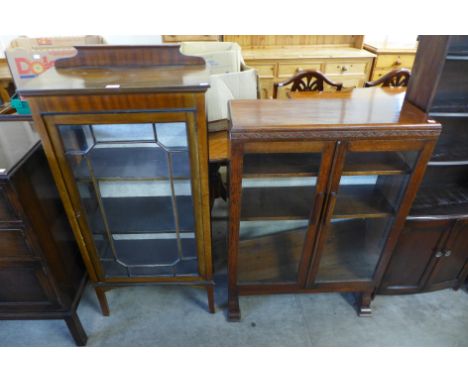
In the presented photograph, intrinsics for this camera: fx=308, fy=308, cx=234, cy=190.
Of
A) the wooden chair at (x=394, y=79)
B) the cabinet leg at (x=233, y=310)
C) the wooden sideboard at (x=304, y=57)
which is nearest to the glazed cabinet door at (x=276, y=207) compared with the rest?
the cabinet leg at (x=233, y=310)

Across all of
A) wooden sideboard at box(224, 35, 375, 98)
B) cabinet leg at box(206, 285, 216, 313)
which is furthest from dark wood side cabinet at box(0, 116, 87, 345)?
wooden sideboard at box(224, 35, 375, 98)

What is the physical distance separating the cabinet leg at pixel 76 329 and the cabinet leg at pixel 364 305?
129 cm

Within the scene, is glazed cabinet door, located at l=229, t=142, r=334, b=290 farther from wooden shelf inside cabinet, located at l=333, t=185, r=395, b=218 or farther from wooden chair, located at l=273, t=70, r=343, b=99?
wooden chair, located at l=273, t=70, r=343, b=99

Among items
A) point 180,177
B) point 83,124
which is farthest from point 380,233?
point 83,124

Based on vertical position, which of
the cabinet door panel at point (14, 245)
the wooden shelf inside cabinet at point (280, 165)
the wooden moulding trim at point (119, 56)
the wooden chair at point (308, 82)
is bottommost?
the cabinet door panel at point (14, 245)

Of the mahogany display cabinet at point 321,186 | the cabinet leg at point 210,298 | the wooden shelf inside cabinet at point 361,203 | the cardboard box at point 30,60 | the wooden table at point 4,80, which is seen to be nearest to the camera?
the mahogany display cabinet at point 321,186

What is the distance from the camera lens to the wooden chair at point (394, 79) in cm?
187

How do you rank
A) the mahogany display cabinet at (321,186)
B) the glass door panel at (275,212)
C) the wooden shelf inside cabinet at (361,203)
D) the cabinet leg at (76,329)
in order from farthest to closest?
the cabinet leg at (76,329)
the wooden shelf inside cabinet at (361,203)
the glass door panel at (275,212)
the mahogany display cabinet at (321,186)

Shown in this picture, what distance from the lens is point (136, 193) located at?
50.2 inches

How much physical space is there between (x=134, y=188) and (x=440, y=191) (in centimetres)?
134

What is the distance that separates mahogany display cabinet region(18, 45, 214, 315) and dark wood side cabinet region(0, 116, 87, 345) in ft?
0.32

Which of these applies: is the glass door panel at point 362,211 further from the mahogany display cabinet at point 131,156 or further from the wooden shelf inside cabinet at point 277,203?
the mahogany display cabinet at point 131,156

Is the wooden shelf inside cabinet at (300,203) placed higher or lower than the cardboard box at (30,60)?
lower

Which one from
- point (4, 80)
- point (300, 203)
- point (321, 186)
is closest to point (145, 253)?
point (300, 203)
